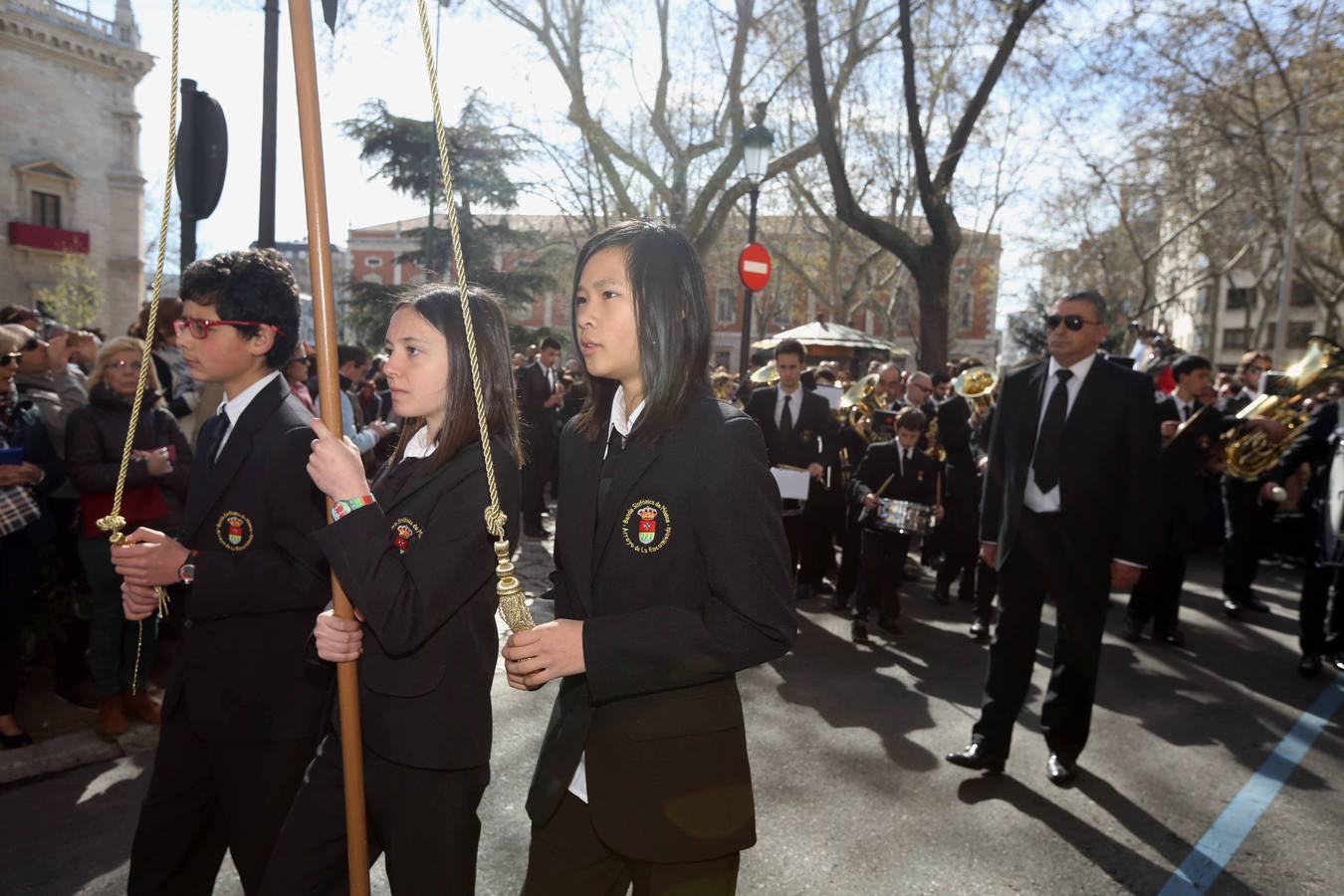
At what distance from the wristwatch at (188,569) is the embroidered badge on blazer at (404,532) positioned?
66cm

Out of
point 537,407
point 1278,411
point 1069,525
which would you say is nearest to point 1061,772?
point 1069,525

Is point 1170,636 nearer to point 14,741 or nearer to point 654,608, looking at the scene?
point 654,608

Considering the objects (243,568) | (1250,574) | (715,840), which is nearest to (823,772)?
(715,840)

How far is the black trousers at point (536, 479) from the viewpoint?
10.2m

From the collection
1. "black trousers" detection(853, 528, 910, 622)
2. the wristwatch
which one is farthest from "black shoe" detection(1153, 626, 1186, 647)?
the wristwatch

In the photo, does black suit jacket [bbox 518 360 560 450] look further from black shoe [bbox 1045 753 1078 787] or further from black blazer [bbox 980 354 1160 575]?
black shoe [bbox 1045 753 1078 787]

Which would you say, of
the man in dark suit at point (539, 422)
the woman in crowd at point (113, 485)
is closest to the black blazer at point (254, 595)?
the woman in crowd at point (113, 485)

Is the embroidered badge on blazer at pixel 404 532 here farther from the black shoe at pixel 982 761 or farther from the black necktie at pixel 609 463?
the black shoe at pixel 982 761

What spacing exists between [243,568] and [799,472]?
5.48 metres

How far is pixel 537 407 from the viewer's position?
10.7 meters

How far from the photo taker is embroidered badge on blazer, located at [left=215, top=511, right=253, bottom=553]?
2295 millimetres

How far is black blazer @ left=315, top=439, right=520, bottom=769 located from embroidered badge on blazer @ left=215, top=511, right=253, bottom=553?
1.49 ft

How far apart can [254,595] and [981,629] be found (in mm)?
5704

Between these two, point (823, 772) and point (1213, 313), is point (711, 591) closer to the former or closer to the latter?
point (823, 772)
